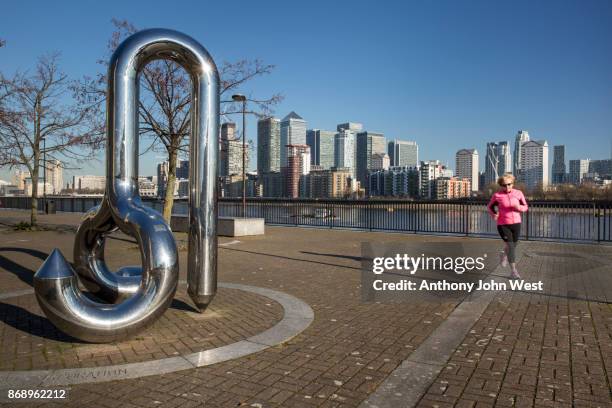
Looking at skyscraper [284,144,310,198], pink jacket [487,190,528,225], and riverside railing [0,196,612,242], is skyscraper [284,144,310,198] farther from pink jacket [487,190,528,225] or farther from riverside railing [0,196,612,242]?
pink jacket [487,190,528,225]

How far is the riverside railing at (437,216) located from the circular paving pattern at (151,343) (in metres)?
12.4

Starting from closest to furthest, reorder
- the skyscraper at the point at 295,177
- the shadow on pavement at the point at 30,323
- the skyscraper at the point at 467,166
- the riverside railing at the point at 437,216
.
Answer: the shadow on pavement at the point at 30,323 → the riverside railing at the point at 437,216 → the skyscraper at the point at 467,166 → the skyscraper at the point at 295,177

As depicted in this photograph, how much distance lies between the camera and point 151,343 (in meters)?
5.16

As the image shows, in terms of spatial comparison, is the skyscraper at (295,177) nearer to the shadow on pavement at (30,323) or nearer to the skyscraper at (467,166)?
the skyscraper at (467,166)

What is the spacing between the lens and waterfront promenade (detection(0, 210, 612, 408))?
12.5 ft

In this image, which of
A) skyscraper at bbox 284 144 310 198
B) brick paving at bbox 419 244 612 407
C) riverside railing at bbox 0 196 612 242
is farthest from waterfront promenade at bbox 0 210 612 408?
skyscraper at bbox 284 144 310 198

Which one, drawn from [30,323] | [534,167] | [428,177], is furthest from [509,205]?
[428,177]

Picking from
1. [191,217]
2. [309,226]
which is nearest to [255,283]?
[191,217]

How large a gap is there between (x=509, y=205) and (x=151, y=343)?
6786mm

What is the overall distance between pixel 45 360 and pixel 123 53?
3.37 meters

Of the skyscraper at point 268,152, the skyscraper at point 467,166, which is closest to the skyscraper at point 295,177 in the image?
the skyscraper at point 268,152

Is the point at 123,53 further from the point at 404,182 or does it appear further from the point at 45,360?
the point at 404,182

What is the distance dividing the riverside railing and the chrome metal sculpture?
513 inches

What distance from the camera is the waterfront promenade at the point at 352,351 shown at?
150 inches
